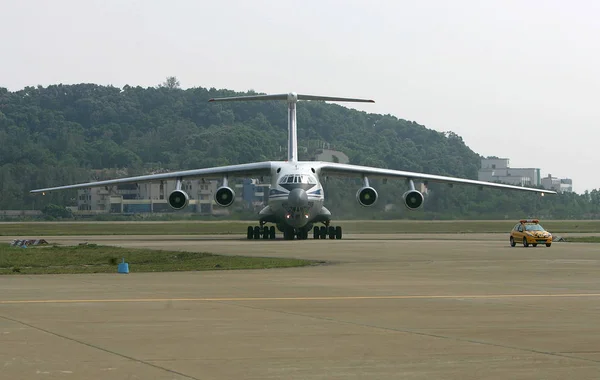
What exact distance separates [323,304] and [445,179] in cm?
3163

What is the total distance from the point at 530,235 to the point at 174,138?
7874cm

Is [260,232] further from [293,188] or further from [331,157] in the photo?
[331,157]

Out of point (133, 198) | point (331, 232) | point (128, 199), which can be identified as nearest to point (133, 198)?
point (133, 198)

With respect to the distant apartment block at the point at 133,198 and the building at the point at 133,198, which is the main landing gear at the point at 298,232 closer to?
the building at the point at 133,198

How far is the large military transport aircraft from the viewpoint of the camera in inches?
1665

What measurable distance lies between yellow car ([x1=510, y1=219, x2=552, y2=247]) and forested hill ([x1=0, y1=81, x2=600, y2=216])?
51.7 feet

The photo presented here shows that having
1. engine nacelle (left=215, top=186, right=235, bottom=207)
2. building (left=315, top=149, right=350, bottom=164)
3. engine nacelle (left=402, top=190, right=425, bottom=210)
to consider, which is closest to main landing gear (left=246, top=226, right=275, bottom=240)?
engine nacelle (left=215, top=186, right=235, bottom=207)

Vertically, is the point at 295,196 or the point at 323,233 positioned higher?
the point at 295,196

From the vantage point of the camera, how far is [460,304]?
45.3 ft

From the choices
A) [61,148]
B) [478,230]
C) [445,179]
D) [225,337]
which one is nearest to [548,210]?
[478,230]

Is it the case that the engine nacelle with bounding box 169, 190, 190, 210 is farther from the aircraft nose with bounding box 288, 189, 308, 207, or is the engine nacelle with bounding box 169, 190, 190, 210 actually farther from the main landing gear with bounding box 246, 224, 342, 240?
the aircraft nose with bounding box 288, 189, 308, 207

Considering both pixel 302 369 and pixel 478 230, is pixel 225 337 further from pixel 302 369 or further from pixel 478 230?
pixel 478 230

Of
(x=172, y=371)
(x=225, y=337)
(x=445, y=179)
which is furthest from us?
(x=445, y=179)

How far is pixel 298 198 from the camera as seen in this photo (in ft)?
136
